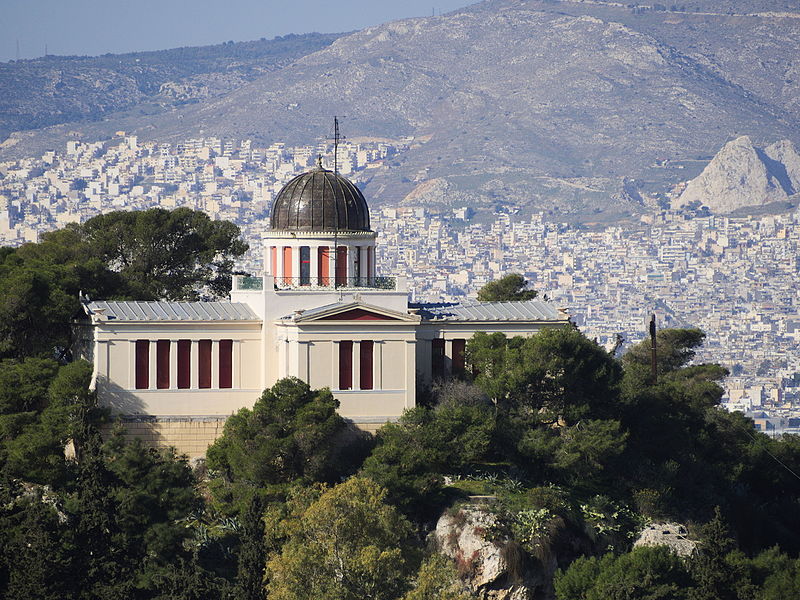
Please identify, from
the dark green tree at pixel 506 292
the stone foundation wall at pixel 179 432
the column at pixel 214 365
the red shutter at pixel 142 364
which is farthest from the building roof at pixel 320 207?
the dark green tree at pixel 506 292

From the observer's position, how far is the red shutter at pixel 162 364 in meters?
59.8

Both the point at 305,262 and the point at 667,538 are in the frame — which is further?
the point at 305,262

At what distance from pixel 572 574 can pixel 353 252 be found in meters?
14.9

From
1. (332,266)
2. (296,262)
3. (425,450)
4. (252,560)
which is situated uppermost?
(296,262)

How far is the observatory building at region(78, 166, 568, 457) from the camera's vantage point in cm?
5906

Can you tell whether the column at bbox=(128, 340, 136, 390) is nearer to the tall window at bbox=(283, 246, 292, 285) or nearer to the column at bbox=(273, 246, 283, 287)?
the column at bbox=(273, 246, 283, 287)

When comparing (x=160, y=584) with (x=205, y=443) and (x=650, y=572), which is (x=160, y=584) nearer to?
(x=205, y=443)

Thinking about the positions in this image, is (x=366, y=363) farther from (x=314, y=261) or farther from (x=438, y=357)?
(x=314, y=261)

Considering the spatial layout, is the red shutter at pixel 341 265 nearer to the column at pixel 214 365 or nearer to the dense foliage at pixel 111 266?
the column at pixel 214 365

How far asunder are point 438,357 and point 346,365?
4.35 m

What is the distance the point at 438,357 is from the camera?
62.3m

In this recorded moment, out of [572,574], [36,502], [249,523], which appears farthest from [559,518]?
[36,502]

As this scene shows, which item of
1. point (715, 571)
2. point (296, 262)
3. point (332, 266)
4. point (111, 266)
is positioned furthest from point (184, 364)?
point (715, 571)

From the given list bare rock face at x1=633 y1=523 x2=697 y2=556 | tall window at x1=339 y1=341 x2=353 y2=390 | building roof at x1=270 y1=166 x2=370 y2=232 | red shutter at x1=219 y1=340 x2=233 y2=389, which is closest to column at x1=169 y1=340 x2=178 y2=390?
red shutter at x1=219 y1=340 x2=233 y2=389
